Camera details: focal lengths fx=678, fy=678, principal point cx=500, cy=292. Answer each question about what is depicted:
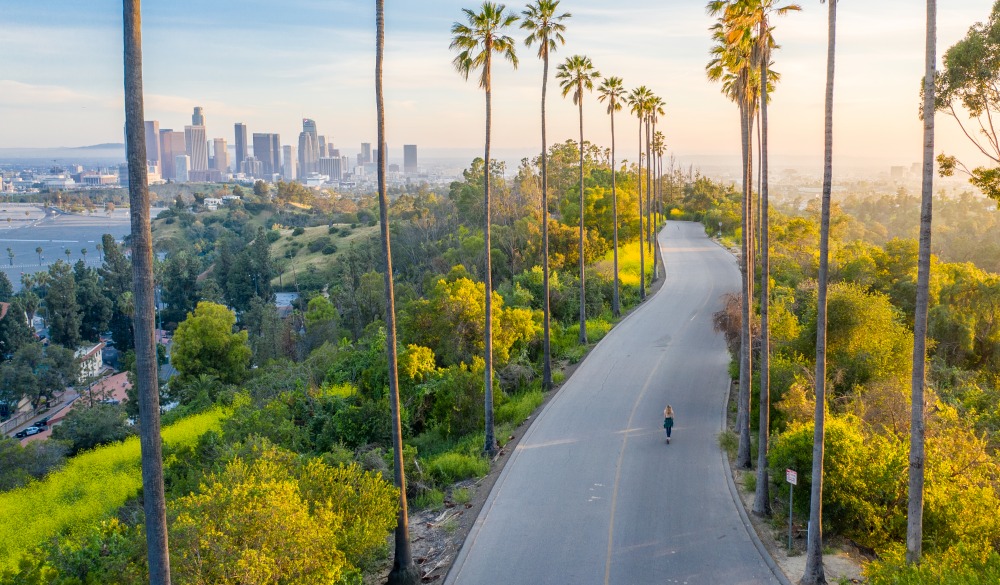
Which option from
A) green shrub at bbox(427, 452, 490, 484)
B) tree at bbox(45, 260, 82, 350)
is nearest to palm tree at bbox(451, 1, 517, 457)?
green shrub at bbox(427, 452, 490, 484)

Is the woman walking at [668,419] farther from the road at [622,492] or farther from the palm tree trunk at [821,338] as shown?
the palm tree trunk at [821,338]

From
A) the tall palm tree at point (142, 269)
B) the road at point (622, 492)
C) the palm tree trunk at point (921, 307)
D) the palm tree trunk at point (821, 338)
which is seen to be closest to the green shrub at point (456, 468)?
the road at point (622, 492)

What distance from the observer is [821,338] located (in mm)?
13047

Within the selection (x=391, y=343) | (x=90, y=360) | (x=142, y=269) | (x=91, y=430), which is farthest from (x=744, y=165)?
(x=90, y=360)

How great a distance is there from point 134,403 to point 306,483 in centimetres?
3647

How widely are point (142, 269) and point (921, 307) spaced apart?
37.5 feet

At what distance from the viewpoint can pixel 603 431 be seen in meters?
22.1

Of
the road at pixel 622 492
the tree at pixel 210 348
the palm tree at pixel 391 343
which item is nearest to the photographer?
the palm tree at pixel 391 343

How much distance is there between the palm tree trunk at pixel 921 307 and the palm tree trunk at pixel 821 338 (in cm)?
159

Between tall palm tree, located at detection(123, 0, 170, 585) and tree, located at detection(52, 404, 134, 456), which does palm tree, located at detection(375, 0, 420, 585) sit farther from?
tree, located at detection(52, 404, 134, 456)

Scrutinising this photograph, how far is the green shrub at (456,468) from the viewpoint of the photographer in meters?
19.4

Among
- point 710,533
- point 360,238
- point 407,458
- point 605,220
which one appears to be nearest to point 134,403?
point 407,458

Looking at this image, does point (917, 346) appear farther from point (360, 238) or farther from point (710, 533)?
point (360, 238)

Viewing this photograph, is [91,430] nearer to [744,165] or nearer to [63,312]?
[744,165]
